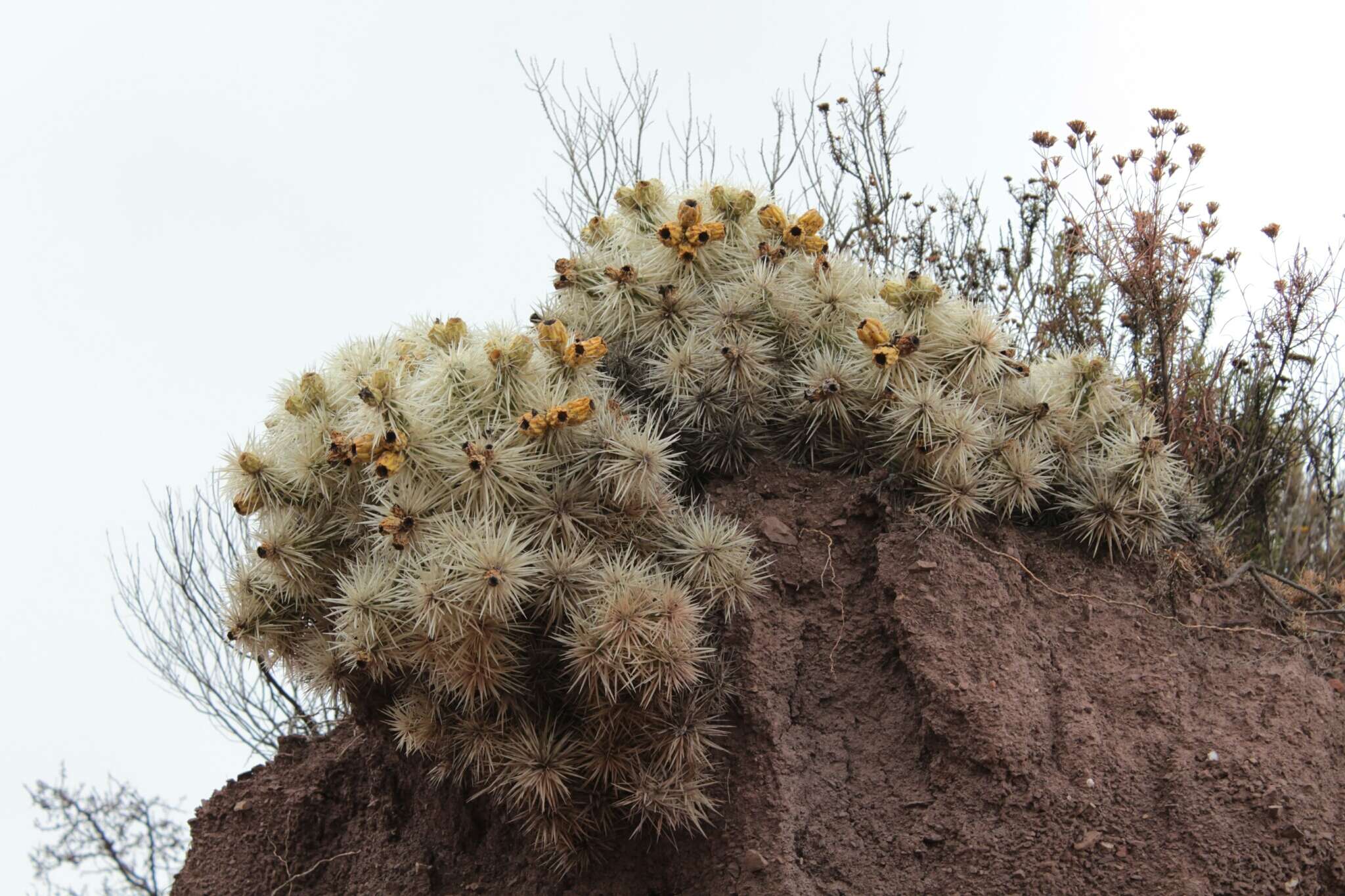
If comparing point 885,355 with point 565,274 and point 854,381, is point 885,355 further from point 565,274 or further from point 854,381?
point 565,274

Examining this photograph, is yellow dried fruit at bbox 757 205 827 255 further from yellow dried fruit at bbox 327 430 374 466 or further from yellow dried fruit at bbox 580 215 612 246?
yellow dried fruit at bbox 327 430 374 466

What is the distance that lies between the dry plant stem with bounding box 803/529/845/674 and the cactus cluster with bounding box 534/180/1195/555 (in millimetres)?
409

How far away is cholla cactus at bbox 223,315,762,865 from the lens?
4.75 meters

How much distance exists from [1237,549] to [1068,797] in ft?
14.1

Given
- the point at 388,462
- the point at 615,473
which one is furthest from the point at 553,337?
the point at 388,462

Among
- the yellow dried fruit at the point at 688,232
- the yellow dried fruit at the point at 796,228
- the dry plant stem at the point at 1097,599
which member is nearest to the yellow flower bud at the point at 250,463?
the yellow dried fruit at the point at 688,232

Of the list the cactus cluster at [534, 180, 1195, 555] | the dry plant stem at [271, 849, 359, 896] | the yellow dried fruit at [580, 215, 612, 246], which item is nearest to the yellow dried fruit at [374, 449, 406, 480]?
the cactus cluster at [534, 180, 1195, 555]

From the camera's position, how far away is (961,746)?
5.32 meters

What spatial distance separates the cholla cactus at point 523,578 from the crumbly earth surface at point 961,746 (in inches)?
10.8

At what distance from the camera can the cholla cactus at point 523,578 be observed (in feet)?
15.6

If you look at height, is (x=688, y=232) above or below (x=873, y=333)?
above

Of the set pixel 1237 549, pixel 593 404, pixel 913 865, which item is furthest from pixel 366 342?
pixel 1237 549

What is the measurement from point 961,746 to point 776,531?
47.9 inches

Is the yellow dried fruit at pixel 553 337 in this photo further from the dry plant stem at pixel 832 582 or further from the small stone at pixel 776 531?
the dry plant stem at pixel 832 582
